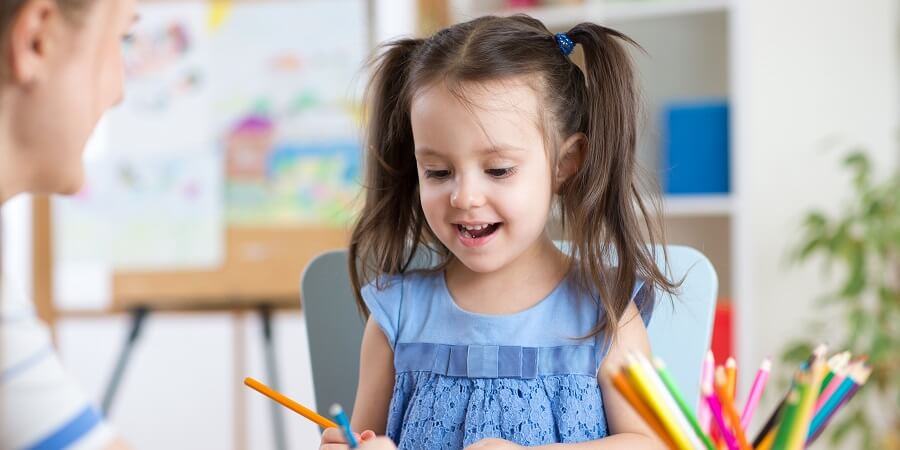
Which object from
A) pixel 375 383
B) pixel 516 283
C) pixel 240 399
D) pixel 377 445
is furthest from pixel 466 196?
pixel 240 399

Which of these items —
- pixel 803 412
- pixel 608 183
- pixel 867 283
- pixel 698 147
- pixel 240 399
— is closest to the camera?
pixel 803 412

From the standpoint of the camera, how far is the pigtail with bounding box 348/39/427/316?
1161 millimetres

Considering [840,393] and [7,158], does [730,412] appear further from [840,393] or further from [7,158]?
[7,158]

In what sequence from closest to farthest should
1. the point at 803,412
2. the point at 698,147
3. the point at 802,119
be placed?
the point at 803,412, the point at 698,147, the point at 802,119

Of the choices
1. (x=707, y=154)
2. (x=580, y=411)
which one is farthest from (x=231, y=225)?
(x=580, y=411)

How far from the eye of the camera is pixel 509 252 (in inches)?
41.4

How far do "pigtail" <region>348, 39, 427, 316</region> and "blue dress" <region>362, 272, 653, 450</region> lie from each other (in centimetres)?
8

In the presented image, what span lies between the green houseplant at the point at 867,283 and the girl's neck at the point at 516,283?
1.58 metres

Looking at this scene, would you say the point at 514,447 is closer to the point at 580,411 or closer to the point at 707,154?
the point at 580,411

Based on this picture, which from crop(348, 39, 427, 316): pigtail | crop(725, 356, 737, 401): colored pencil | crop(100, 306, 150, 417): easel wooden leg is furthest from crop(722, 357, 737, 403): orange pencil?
crop(100, 306, 150, 417): easel wooden leg

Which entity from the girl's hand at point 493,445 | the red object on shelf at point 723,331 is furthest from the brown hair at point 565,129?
the red object on shelf at point 723,331

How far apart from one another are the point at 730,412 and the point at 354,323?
677mm

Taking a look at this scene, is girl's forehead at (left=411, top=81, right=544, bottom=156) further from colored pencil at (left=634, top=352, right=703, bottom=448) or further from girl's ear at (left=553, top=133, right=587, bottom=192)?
colored pencil at (left=634, top=352, right=703, bottom=448)

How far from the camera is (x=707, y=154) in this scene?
2752 millimetres
